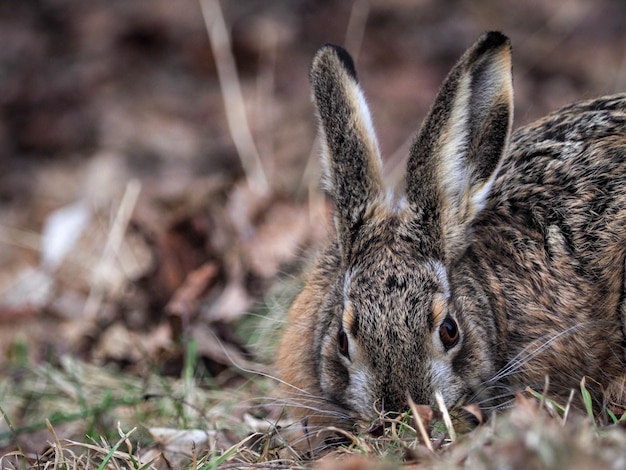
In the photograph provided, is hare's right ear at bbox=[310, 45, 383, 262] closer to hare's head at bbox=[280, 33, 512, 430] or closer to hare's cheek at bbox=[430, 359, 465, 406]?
hare's head at bbox=[280, 33, 512, 430]

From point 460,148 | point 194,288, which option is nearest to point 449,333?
point 460,148

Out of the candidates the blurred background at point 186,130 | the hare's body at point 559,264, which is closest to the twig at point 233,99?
the blurred background at point 186,130

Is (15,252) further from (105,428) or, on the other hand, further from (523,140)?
(523,140)

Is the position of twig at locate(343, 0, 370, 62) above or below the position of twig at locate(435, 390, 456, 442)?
above

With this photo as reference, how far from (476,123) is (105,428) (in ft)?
7.99

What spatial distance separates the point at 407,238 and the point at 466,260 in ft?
1.06

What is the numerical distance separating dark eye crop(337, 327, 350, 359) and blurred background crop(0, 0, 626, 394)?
175cm

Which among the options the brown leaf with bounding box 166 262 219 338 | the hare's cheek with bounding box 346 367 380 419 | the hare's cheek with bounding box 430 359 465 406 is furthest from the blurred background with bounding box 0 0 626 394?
the hare's cheek with bounding box 430 359 465 406

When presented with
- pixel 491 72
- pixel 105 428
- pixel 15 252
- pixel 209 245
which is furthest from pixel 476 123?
pixel 15 252

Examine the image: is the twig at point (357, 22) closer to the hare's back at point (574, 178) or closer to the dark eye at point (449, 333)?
the hare's back at point (574, 178)

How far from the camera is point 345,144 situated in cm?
429

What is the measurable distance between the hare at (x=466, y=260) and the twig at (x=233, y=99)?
10.4 feet

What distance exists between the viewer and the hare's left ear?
159 inches

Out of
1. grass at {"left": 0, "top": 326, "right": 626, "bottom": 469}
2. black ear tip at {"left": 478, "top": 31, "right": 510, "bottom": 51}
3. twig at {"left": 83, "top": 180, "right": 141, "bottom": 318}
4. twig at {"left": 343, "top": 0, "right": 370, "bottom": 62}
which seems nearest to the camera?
grass at {"left": 0, "top": 326, "right": 626, "bottom": 469}
